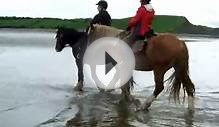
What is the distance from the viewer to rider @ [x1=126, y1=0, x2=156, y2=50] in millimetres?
11547

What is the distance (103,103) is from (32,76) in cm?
615

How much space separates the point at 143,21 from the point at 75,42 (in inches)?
131

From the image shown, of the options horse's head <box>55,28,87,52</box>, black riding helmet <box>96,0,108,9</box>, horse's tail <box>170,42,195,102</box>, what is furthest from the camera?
horse's head <box>55,28,87,52</box>

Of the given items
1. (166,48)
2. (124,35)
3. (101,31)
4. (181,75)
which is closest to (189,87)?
(181,75)

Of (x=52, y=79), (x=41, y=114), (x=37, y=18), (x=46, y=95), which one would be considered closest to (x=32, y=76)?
(x=52, y=79)

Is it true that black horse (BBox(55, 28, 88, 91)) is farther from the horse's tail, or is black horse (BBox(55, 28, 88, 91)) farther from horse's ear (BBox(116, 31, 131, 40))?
the horse's tail

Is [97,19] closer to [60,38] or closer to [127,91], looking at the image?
[60,38]

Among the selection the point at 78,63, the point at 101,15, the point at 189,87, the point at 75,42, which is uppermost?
the point at 101,15

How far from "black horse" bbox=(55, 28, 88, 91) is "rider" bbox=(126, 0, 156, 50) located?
8.57 ft

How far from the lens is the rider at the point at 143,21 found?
11547 mm

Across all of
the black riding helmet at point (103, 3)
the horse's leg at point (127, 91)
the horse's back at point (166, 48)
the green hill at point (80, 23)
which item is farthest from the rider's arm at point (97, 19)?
the green hill at point (80, 23)

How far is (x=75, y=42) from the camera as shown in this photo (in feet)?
47.2

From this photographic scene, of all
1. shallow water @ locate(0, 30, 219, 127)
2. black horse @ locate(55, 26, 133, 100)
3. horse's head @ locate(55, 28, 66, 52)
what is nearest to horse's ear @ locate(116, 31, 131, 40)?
shallow water @ locate(0, 30, 219, 127)
